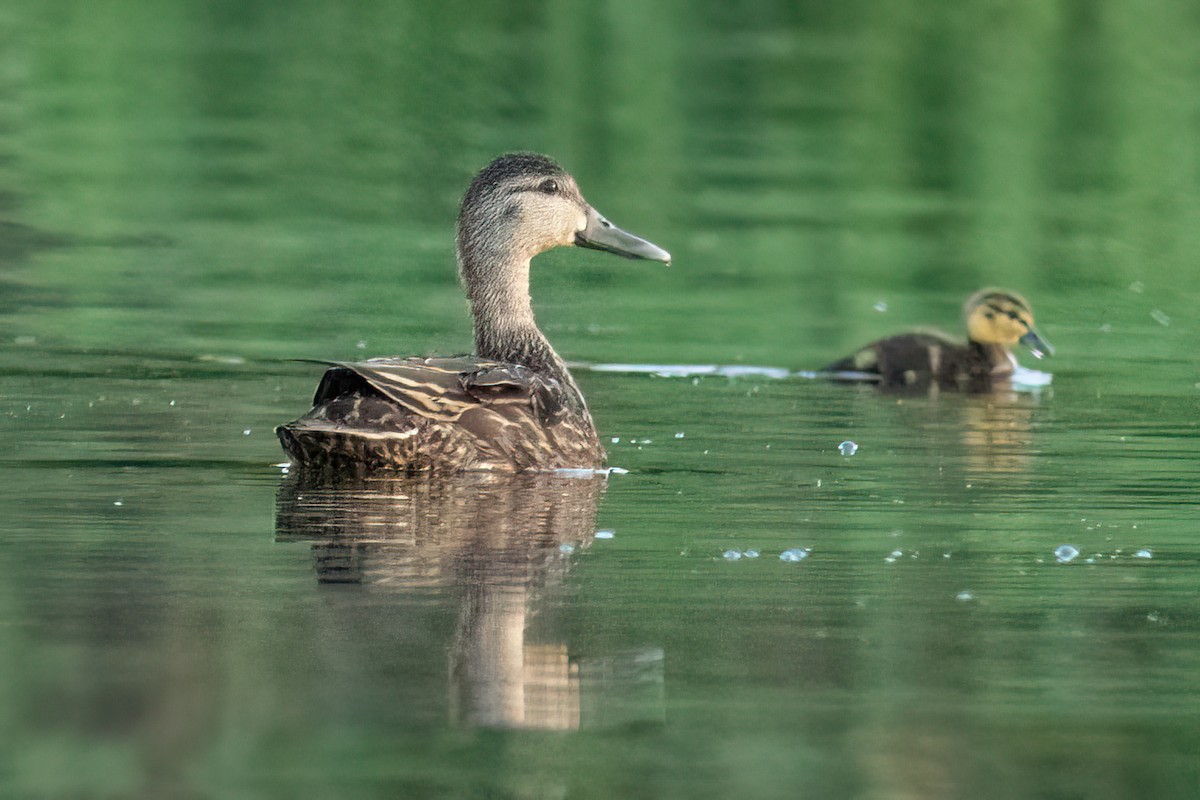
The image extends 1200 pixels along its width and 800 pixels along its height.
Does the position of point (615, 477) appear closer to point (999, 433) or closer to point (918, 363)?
point (999, 433)

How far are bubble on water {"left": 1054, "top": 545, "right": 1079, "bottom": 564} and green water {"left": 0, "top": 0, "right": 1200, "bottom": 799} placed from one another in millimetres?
36

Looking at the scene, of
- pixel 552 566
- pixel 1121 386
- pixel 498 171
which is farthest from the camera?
pixel 1121 386

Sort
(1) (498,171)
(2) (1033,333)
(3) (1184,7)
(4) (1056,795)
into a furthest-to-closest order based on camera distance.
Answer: (3) (1184,7) → (2) (1033,333) → (1) (498,171) → (4) (1056,795)

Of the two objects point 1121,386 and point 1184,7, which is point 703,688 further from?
point 1184,7

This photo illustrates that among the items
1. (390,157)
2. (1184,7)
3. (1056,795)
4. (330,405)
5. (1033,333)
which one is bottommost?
(1056,795)

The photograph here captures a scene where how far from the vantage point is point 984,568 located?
6.99m

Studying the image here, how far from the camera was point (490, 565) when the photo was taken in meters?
6.83

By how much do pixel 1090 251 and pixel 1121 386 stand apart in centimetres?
595

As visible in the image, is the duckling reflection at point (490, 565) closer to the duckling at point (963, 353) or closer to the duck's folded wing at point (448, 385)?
the duck's folded wing at point (448, 385)

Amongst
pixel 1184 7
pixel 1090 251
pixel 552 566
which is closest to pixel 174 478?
pixel 552 566

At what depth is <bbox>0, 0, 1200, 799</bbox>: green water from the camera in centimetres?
511

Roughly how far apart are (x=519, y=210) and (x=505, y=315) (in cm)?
47

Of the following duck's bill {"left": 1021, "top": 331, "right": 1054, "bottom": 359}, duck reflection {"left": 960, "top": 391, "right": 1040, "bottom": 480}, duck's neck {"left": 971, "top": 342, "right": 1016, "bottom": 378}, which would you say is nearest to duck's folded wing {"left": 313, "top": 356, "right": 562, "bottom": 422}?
duck reflection {"left": 960, "top": 391, "right": 1040, "bottom": 480}

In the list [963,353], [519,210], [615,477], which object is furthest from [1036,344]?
[615,477]
